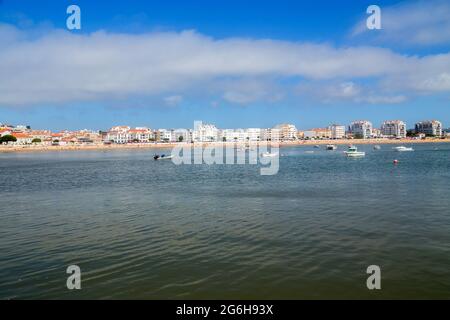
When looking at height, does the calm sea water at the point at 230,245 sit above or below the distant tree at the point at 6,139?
below

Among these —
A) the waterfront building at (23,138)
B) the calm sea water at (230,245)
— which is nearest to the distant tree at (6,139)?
the waterfront building at (23,138)

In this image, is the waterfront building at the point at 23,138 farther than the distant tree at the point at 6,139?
Yes

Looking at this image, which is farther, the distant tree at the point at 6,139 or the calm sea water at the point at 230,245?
the distant tree at the point at 6,139

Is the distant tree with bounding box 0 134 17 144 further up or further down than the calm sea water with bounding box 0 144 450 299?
further up

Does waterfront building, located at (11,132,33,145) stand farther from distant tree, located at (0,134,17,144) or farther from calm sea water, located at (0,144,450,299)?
calm sea water, located at (0,144,450,299)

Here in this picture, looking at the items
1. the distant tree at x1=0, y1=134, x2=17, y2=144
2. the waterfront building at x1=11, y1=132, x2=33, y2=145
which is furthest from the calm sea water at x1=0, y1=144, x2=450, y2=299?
the waterfront building at x1=11, y1=132, x2=33, y2=145

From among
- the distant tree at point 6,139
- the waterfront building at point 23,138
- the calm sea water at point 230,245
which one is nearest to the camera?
the calm sea water at point 230,245

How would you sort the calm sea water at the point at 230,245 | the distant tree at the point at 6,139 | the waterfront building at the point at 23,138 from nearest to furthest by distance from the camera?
the calm sea water at the point at 230,245 → the distant tree at the point at 6,139 → the waterfront building at the point at 23,138

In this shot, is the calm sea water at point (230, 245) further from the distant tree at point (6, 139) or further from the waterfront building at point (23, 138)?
the waterfront building at point (23, 138)

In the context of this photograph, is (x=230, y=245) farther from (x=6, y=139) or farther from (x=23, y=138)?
(x=23, y=138)

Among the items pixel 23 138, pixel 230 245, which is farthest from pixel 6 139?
pixel 230 245
